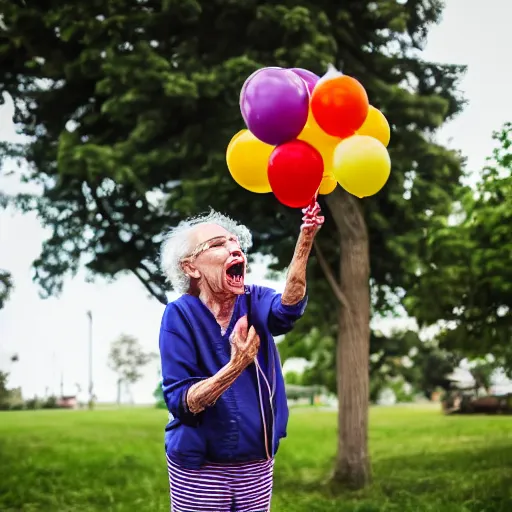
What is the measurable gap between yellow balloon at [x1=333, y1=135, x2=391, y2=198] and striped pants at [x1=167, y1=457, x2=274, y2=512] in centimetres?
77

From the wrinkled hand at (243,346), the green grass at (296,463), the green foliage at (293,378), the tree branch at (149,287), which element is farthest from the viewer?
the green foliage at (293,378)

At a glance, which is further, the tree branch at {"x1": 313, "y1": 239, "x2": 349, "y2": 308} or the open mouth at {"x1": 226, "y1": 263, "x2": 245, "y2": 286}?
the tree branch at {"x1": 313, "y1": 239, "x2": 349, "y2": 308}

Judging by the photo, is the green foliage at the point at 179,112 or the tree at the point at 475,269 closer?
the green foliage at the point at 179,112

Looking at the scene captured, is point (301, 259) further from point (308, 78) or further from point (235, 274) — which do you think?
point (308, 78)

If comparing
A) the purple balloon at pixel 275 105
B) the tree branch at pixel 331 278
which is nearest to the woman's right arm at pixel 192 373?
the purple balloon at pixel 275 105

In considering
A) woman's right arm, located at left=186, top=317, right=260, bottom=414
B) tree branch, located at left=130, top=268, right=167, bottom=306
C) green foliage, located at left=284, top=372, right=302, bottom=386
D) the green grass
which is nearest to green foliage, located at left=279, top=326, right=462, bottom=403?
green foliage, located at left=284, top=372, right=302, bottom=386

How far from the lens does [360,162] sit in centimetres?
198

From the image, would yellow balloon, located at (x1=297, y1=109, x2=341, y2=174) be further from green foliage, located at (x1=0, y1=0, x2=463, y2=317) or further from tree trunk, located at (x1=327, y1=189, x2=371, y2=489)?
tree trunk, located at (x1=327, y1=189, x2=371, y2=489)

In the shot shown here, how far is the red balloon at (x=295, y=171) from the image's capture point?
1964 millimetres

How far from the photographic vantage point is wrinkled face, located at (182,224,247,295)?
72.4 inches

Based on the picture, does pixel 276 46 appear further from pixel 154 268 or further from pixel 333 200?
pixel 154 268

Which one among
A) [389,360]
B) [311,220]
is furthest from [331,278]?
[311,220]

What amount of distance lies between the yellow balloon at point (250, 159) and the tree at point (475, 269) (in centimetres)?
338

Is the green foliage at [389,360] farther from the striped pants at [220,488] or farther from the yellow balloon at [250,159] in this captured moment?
the striped pants at [220,488]
